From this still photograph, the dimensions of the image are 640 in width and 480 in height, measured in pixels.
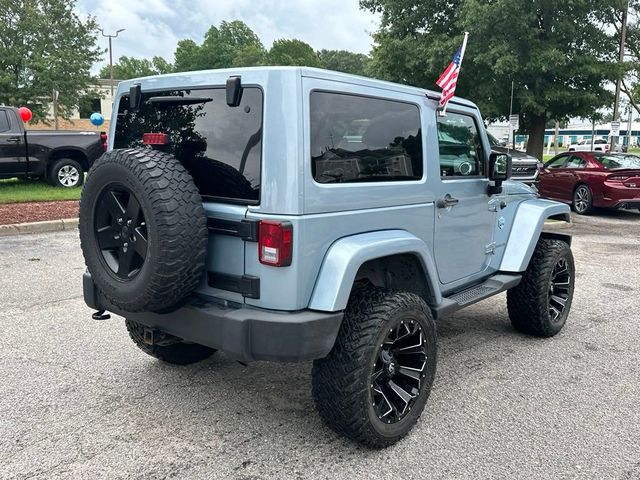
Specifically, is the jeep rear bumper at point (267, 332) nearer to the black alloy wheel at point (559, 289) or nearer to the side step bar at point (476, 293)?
the side step bar at point (476, 293)

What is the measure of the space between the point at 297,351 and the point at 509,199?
2.77 metres

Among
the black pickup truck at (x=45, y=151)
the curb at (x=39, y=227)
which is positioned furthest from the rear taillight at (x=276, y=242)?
the black pickup truck at (x=45, y=151)

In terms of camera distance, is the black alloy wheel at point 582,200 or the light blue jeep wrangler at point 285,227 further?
the black alloy wheel at point 582,200

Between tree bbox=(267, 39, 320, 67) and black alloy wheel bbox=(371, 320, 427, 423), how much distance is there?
84921mm

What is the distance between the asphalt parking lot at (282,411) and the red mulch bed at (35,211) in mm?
4368

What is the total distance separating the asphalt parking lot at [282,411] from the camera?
2807 millimetres

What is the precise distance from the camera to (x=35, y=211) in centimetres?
966

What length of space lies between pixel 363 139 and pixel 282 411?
1.70 metres

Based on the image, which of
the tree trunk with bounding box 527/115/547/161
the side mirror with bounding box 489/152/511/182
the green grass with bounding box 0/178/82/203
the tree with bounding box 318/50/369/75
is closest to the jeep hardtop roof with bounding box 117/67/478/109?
the side mirror with bounding box 489/152/511/182

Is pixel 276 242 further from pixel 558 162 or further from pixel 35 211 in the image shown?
pixel 558 162

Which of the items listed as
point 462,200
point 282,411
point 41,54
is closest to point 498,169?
point 462,200

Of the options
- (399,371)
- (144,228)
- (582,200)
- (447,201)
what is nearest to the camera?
(144,228)

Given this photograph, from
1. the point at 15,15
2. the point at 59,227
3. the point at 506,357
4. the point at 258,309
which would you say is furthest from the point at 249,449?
the point at 15,15

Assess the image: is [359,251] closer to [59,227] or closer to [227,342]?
[227,342]
